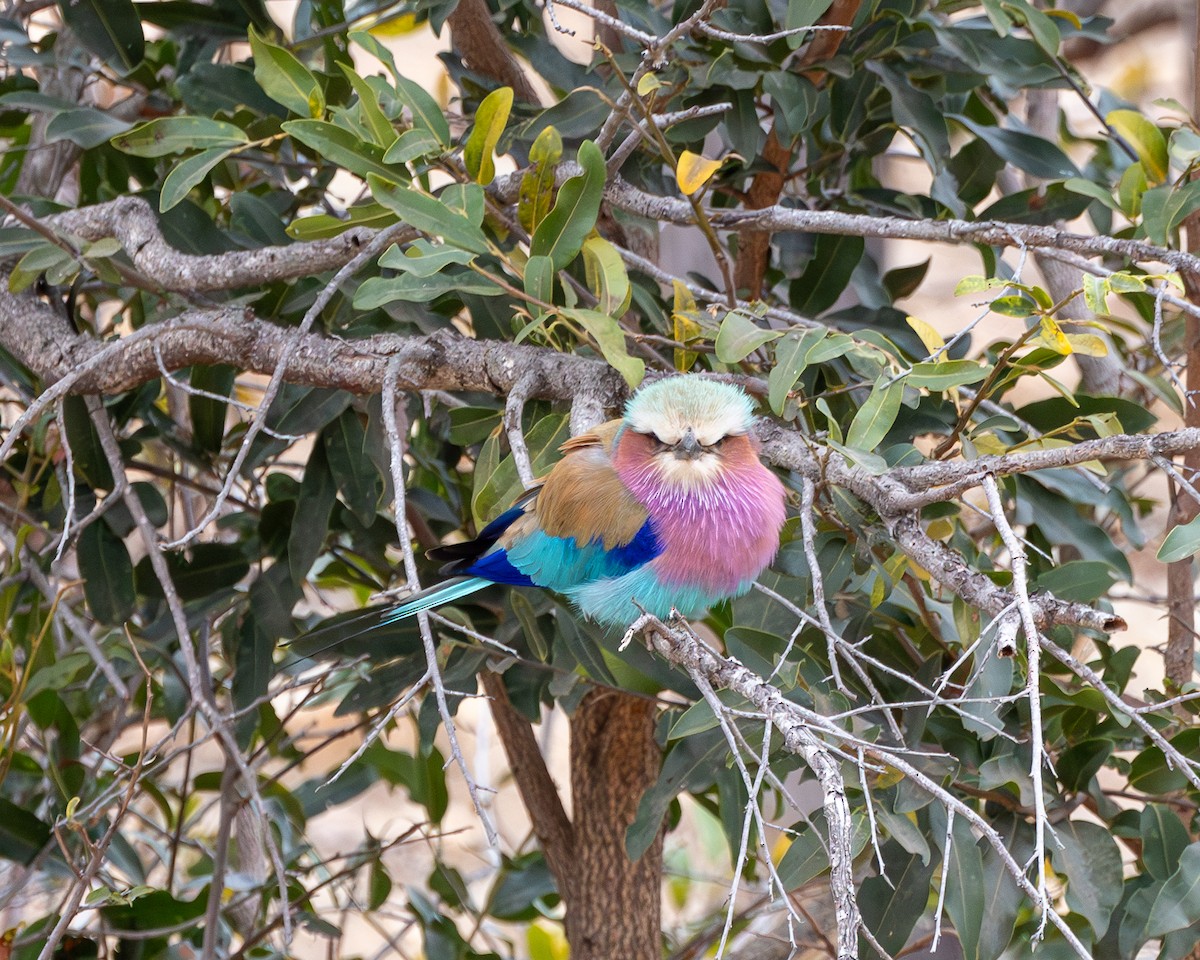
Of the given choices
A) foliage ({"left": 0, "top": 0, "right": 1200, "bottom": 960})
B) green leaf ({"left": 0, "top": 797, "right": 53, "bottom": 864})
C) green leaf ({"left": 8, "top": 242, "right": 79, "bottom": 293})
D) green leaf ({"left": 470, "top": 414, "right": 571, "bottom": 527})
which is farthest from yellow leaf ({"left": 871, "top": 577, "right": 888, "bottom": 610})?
green leaf ({"left": 0, "top": 797, "right": 53, "bottom": 864})

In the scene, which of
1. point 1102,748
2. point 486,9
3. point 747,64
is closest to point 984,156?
point 747,64

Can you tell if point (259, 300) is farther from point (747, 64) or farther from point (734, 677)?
point (734, 677)

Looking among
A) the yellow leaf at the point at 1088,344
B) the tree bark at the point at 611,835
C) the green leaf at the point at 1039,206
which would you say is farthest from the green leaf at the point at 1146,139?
the tree bark at the point at 611,835

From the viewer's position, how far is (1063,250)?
5.28ft

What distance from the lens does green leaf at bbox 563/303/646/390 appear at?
1.49 m

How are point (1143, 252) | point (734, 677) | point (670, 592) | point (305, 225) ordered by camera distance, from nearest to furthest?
point (734, 677) → point (1143, 252) → point (305, 225) → point (670, 592)

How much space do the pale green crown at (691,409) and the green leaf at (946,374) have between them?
300 mm

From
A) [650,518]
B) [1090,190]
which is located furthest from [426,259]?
[1090,190]

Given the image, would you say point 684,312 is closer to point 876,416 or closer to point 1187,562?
point 876,416

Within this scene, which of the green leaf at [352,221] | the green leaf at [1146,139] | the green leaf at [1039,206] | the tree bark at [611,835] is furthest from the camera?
the tree bark at [611,835]

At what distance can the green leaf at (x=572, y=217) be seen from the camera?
5.20 ft

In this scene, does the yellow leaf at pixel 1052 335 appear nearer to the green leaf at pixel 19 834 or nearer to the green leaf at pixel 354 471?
the green leaf at pixel 354 471

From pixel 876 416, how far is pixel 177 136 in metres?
1.18

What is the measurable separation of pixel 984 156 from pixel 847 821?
1.61 metres
